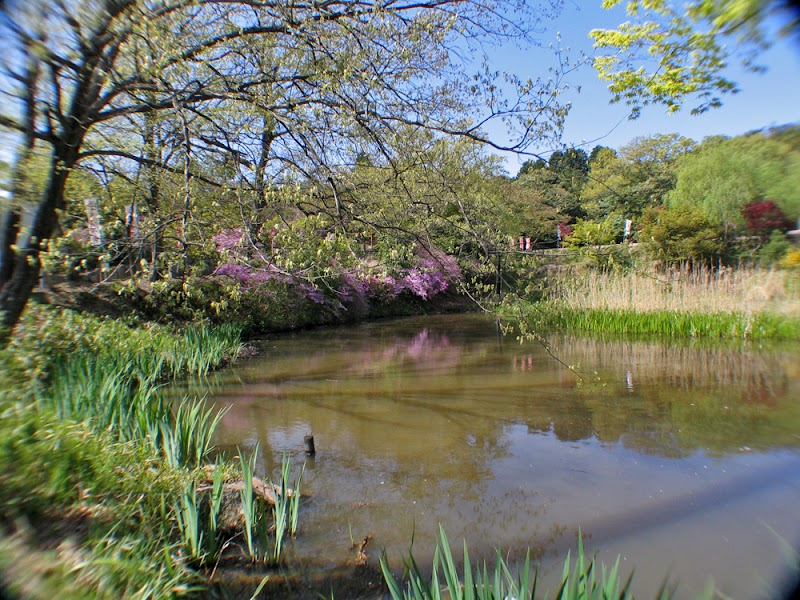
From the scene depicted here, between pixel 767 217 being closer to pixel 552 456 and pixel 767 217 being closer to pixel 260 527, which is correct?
pixel 260 527

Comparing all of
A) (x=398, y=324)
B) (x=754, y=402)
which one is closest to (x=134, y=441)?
(x=754, y=402)

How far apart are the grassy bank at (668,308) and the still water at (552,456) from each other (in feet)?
3.49

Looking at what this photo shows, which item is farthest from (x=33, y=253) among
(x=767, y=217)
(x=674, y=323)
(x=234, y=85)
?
(x=674, y=323)

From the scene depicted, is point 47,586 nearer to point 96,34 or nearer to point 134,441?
point 134,441

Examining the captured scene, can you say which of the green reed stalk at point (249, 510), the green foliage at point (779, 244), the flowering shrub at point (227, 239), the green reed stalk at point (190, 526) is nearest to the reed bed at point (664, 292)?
the flowering shrub at point (227, 239)

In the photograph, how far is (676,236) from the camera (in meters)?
13.9

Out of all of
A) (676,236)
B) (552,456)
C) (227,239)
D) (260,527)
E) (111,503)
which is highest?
(676,236)

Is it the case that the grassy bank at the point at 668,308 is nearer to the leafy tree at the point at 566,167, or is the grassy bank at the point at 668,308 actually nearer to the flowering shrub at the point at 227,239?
the leafy tree at the point at 566,167

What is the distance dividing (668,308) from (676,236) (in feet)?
12.4

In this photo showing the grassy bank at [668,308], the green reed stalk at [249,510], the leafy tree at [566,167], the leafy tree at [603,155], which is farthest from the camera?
the leafy tree at [603,155]

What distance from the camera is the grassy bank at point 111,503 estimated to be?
1.77 meters

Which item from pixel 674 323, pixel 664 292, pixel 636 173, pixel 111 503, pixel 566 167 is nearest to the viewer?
pixel 111 503

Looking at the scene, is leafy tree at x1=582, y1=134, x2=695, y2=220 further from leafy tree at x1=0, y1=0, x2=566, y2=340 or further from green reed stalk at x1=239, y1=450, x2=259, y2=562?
green reed stalk at x1=239, y1=450, x2=259, y2=562

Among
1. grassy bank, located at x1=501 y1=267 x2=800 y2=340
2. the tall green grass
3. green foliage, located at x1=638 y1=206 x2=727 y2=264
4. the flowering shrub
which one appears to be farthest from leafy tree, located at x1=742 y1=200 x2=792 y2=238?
green foliage, located at x1=638 y1=206 x2=727 y2=264
